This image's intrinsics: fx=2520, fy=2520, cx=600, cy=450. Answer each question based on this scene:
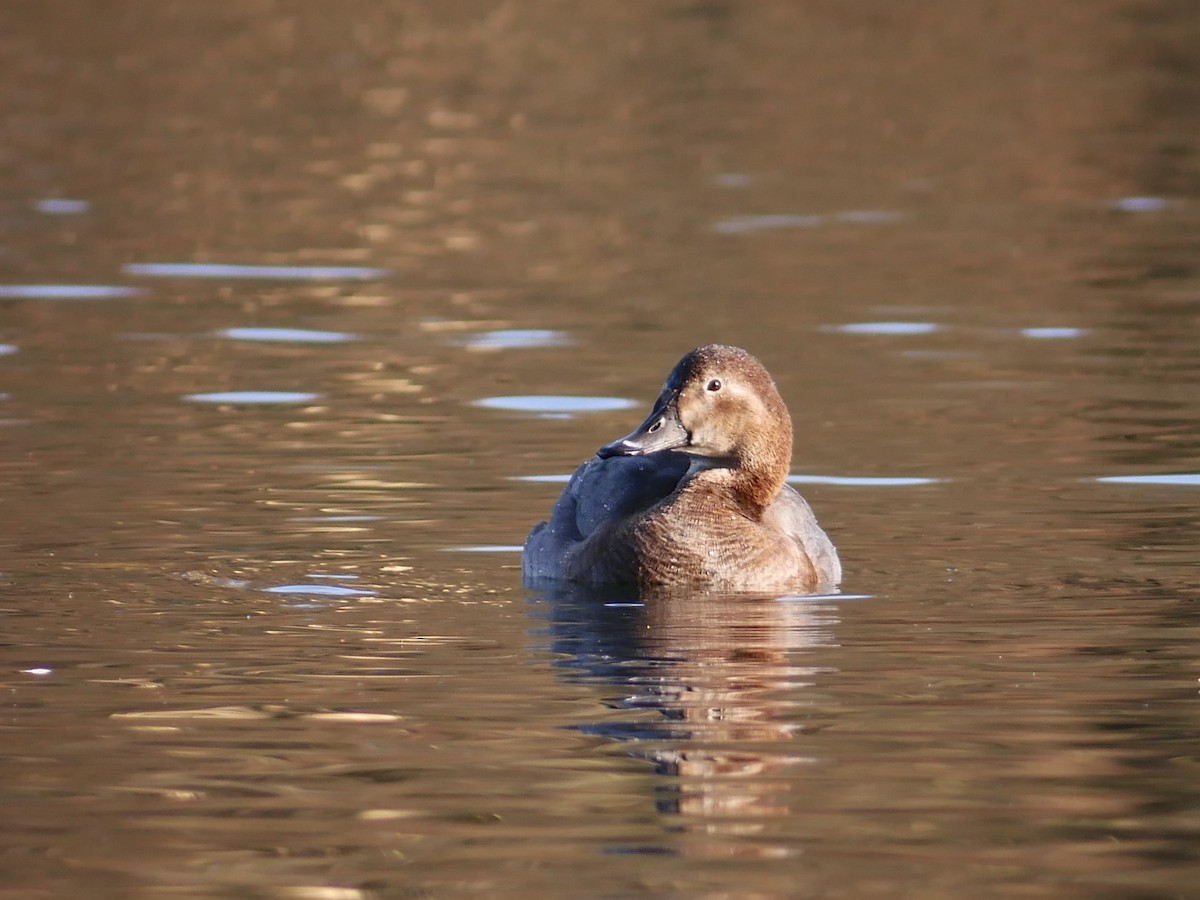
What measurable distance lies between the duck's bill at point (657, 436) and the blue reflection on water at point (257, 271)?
11.1m

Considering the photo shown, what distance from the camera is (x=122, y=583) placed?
36.4ft

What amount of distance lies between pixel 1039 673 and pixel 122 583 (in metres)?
4.11

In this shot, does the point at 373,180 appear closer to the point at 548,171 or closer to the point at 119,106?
the point at 548,171

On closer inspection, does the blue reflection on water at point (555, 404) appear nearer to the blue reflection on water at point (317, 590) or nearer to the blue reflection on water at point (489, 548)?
the blue reflection on water at point (489, 548)

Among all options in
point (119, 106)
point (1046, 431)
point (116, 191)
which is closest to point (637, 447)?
point (1046, 431)

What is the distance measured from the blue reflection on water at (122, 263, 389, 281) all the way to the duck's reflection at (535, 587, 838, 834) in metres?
11.4

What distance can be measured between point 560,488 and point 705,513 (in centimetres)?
253

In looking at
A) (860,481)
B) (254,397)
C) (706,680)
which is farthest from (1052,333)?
(706,680)

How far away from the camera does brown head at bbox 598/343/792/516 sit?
448 inches

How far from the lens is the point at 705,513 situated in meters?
11.5

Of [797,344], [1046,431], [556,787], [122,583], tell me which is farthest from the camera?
[797,344]

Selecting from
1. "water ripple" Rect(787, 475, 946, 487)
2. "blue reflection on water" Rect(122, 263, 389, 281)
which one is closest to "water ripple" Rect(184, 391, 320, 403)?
"water ripple" Rect(787, 475, 946, 487)

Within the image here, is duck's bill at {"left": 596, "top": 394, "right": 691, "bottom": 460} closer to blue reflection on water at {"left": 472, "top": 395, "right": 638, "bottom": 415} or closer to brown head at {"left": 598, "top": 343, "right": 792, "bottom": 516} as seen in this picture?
brown head at {"left": 598, "top": 343, "right": 792, "bottom": 516}

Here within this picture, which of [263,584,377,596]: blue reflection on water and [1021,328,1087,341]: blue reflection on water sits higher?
[1021,328,1087,341]: blue reflection on water
